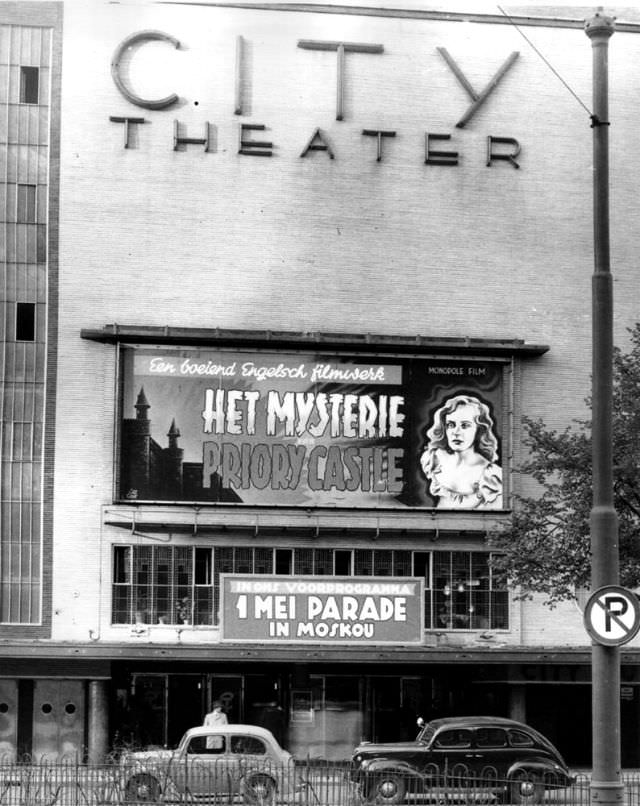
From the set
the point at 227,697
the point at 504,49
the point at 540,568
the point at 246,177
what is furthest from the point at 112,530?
the point at 504,49

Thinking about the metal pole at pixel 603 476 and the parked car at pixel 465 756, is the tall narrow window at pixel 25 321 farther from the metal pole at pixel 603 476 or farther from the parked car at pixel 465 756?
the metal pole at pixel 603 476

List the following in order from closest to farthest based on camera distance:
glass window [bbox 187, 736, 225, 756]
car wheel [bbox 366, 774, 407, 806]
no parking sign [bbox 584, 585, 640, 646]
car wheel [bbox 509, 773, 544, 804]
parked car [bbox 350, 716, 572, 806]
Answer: no parking sign [bbox 584, 585, 640, 646]
car wheel [bbox 509, 773, 544, 804]
car wheel [bbox 366, 774, 407, 806]
parked car [bbox 350, 716, 572, 806]
glass window [bbox 187, 736, 225, 756]

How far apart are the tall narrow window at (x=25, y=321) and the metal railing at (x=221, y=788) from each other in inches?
637

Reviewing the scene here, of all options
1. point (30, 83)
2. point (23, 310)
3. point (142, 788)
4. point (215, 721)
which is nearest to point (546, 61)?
point (30, 83)

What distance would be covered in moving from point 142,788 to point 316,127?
21.6 meters

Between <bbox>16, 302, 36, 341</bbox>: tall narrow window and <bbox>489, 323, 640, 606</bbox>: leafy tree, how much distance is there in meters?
15.0

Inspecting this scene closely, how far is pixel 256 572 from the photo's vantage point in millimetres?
40375

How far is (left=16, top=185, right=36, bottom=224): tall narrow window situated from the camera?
40906 millimetres

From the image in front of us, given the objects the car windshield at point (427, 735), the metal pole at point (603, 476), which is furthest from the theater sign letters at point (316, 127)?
the metal pole at point (603, 476)

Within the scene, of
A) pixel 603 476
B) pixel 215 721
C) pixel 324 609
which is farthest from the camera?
pixel 324 609

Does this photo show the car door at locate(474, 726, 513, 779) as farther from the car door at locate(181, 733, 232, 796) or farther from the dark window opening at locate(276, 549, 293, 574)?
the dark window opening at locate(276, 549, 293, 574)

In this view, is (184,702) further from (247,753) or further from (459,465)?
(247,753)

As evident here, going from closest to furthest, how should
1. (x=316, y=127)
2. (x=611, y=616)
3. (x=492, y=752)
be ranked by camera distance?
(x=611, y=616) → (x=492, y=752) → (x=316, y=127)

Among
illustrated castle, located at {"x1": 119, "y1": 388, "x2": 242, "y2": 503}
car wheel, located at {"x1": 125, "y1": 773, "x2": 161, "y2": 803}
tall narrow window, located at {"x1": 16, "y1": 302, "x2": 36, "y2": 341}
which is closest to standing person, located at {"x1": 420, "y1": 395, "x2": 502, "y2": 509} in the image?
illustrated castle, located at {"x1": 119, "y1": 388, "x2": 242, "y2": 503}
